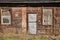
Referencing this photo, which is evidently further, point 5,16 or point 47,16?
point 5,16

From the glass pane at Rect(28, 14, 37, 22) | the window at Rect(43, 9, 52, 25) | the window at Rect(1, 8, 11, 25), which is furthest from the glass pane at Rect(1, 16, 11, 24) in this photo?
the window at Rect(43, 9, 52, 25)

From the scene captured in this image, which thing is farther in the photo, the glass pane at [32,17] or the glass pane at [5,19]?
the glass pane at [5,19]

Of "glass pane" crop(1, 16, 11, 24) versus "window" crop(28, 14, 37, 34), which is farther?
"glass pane" crop(1, 16, 11, 24)

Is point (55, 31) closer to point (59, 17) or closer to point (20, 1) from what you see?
point (59, 17)

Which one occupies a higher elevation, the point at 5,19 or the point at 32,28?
the point at 5,19

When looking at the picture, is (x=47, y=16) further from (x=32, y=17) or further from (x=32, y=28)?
(x=32, y=28)

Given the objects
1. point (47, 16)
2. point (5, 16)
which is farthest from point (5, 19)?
point (47, 16)

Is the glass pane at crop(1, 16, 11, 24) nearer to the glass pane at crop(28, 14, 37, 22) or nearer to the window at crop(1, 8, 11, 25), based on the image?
the window at crop(1, 8, 11, 25)

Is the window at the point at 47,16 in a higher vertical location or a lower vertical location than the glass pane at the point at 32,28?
higher

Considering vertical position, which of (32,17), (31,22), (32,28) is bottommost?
(32,28)

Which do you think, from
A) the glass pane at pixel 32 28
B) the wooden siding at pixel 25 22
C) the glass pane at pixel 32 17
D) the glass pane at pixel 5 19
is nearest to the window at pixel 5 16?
the glass pane at pixel 5 19

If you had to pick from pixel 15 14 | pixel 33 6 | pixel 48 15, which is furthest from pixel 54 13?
pixel 15 14

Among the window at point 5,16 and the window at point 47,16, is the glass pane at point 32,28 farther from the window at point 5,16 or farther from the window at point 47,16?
the window at point 5,16

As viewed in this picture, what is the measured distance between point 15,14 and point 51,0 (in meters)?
3.15
